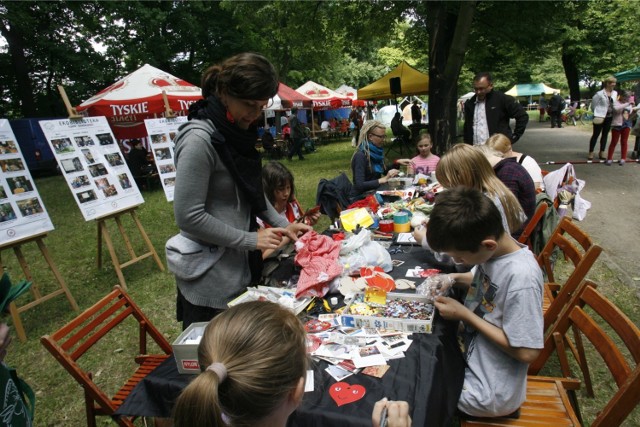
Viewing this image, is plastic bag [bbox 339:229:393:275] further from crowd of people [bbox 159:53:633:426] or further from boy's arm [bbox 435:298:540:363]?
boy's arm [bbox 435:298:540:363]

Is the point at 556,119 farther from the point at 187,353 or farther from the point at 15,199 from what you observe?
the point at 187,353

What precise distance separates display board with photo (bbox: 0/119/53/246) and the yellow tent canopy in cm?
1083

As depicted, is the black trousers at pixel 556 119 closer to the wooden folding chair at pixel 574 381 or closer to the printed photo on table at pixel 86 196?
the wooden folding chair at pixel 574 381

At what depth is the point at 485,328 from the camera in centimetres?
154

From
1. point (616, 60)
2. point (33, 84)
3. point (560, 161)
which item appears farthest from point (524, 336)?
point (616, 60)

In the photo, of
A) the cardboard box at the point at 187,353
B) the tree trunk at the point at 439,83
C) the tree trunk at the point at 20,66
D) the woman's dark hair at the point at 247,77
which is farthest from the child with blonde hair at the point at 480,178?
the tree trunk at the point at 20,66

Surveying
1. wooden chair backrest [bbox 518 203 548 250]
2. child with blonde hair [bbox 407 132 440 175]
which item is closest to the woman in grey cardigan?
wooden chair backrest [bbox 518 203 548 250]

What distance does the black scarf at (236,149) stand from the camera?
163 cm

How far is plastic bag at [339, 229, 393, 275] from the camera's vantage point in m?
2.16

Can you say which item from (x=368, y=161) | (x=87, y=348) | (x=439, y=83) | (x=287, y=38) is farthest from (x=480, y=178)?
(x=287, y=38)

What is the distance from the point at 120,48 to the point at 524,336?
21378 millimetres

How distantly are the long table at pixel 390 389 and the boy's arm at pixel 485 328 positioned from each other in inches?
3.5

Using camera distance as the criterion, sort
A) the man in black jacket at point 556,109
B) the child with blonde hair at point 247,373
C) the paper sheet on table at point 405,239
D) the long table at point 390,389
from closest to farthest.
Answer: the child with blonde hair at point 247,373, the long table at point 390,389, the paper sheet on table at point 405,239, the man in black jacket at point 556,109

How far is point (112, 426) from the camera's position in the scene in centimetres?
247
